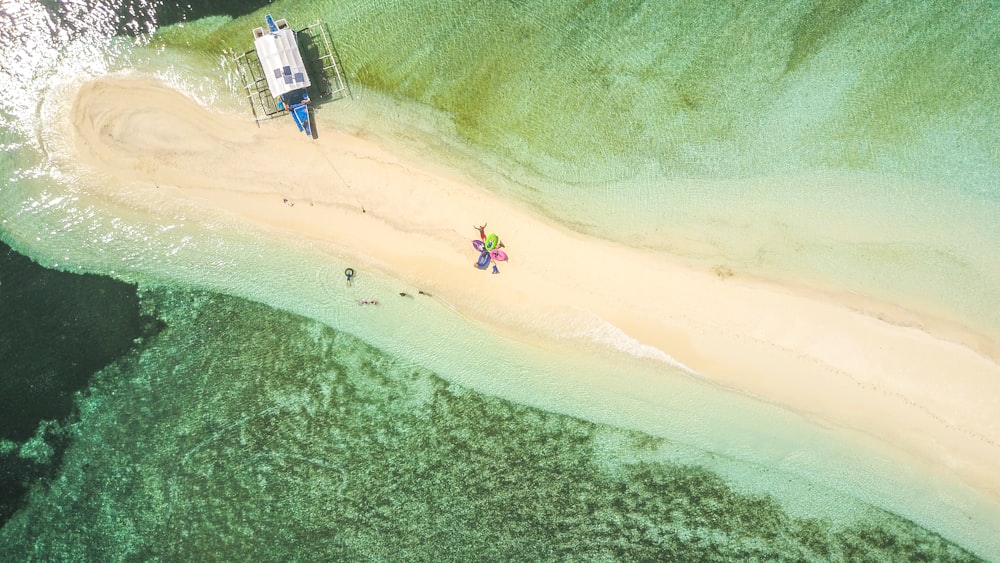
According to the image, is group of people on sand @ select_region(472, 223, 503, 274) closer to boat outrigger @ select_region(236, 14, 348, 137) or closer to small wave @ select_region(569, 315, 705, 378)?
small wave @ select_region(569, 315, 705, 378)

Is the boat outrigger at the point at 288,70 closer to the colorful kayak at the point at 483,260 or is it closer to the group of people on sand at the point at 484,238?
the group of people on sand at the point at 484,238

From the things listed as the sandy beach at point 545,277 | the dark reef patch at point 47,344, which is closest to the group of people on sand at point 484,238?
the sandy beach at point 545,277

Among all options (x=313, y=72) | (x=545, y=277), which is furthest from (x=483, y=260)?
(x=313, y=72)

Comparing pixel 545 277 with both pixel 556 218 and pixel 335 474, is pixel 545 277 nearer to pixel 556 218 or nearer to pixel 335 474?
pixel 556 218

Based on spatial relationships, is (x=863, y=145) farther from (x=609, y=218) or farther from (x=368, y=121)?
(x=368, y=121)

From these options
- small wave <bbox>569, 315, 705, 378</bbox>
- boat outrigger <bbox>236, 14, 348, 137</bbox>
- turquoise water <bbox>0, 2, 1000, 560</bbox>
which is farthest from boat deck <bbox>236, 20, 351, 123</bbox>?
small wave <bbox>569, 315, 705, 378</bbox>

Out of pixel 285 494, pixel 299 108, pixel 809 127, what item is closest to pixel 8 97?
pixel 299 108
